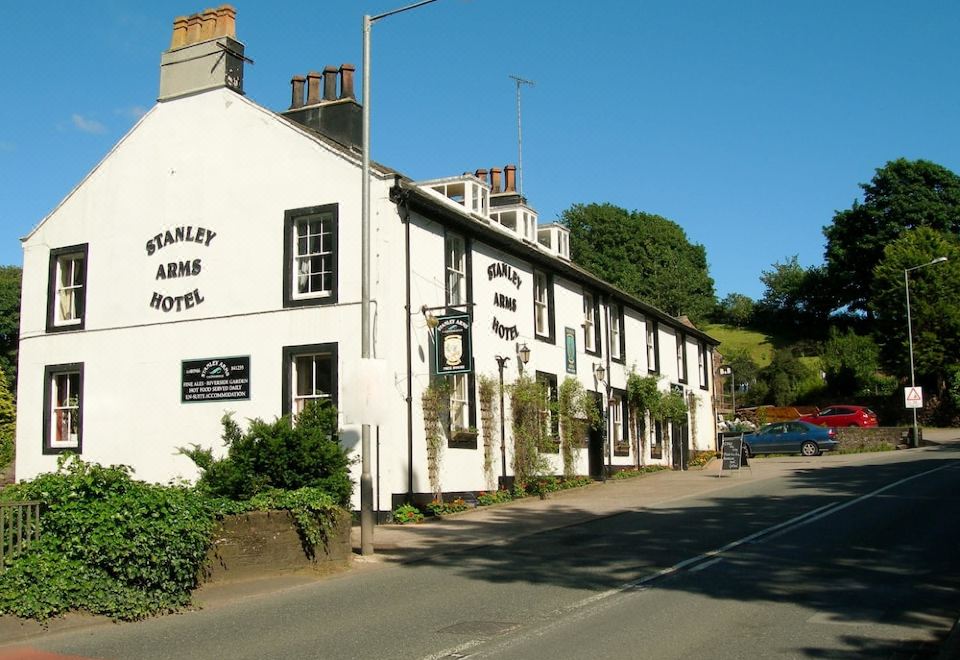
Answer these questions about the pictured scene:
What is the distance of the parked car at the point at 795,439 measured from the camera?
37938mm

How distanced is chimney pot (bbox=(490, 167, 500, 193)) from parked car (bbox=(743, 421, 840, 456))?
15.1 metres

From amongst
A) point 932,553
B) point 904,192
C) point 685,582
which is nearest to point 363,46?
point 685,582

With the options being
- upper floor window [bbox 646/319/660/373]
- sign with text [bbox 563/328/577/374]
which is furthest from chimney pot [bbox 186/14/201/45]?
upper floor window [bbox 646/319/660/373]

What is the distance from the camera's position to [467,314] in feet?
65.0

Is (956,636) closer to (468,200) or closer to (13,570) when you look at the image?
(13,570)

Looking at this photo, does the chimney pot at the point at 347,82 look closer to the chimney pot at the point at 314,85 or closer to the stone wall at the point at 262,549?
the chimney pot at the point at 314,85

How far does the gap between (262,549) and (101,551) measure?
2837 mm

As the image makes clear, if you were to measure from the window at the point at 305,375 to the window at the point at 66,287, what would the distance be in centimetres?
661

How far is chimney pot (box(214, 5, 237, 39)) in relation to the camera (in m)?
22.8

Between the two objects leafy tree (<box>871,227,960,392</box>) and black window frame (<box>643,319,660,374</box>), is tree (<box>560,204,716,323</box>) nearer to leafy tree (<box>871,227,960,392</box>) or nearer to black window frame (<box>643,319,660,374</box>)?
leafy tree (<box>871,227,960,392</box>)

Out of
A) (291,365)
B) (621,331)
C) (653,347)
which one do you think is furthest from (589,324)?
(291,365)

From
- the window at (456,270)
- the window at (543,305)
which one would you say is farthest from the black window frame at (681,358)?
the window at (456,270)

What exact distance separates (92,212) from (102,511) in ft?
50.8

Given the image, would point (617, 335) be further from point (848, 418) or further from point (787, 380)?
point (787, 380)
